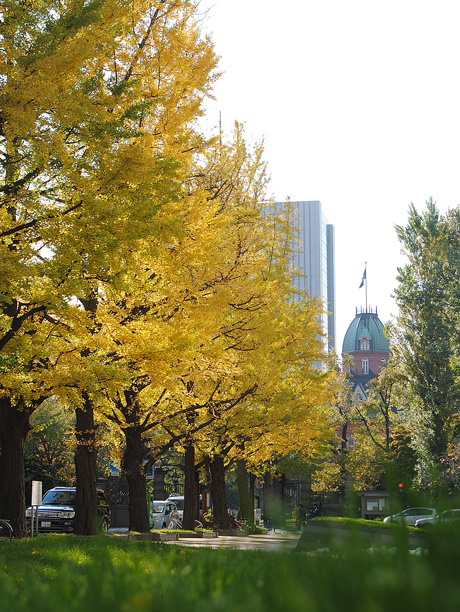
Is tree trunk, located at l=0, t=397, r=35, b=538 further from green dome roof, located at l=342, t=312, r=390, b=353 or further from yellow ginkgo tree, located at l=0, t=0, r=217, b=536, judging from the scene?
green dome roof, located at l=342, t=312, r=390, b=353

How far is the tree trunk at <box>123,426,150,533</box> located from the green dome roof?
130574 mm

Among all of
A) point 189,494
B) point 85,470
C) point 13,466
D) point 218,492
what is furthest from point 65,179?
point 218,492

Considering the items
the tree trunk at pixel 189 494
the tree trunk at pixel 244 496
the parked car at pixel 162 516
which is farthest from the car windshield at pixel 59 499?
the tree trunk at pixel 244 496

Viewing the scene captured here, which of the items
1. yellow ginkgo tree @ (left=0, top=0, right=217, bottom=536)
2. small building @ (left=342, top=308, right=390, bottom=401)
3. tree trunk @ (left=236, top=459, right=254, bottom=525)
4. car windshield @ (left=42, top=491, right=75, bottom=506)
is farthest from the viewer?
small building @ (left=342, top=308, right=390, bottom=401)

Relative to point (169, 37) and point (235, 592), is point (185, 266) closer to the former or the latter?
point (169, 37)

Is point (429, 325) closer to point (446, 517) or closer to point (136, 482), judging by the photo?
point (136, 482)

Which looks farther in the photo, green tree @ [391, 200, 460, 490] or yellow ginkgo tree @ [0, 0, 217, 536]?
green tree @ [391, 200, 460, 490]

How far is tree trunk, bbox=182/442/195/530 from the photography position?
21047 mm

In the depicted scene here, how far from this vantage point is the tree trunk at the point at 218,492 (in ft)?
79.6

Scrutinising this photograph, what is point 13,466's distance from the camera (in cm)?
1224

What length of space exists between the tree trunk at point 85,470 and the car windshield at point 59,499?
5946 millimetres

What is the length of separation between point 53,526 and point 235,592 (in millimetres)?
18216

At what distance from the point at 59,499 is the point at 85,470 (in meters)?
6.33

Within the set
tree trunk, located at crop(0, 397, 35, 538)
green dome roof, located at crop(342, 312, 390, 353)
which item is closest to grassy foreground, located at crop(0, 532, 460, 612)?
tree trunk, located at crop(0, 397, 35, 538)
